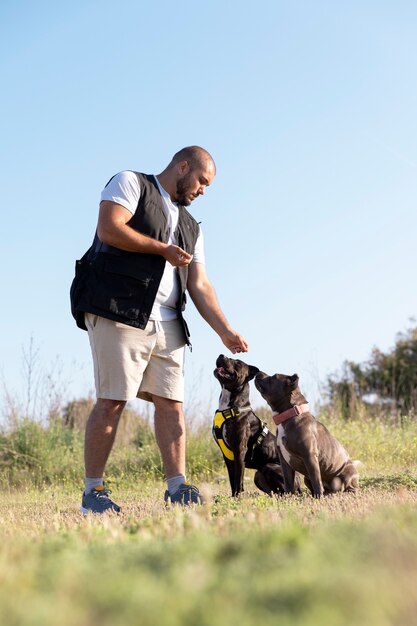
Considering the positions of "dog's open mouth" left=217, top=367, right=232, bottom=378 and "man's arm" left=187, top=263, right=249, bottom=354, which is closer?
"man's arm" left=187, top=263, right=249, bottom=354

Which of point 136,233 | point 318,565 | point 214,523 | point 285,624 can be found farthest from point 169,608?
point 136,233

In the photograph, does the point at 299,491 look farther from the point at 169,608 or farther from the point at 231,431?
the point at 169,608

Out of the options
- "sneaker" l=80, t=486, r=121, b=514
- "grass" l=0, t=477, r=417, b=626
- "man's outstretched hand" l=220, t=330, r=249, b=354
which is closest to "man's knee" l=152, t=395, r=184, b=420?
"man's outstretched hand" l=220, t=330, r=249, b=354

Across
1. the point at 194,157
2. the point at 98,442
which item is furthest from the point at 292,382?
the point at 194,157

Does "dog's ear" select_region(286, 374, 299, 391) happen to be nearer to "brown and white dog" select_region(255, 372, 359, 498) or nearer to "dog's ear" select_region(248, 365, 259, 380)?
"brown and white dog" select_region(255, 372, 359, 498)

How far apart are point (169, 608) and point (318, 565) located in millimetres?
569

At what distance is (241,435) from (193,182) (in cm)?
234

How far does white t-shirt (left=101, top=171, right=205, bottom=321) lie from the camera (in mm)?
6012

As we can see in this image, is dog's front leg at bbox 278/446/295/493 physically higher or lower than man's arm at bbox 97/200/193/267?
lower

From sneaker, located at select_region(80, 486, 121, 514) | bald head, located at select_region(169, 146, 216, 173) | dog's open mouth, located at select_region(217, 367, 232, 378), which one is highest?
bald head, located at select_region(169, 146, 216, 173)

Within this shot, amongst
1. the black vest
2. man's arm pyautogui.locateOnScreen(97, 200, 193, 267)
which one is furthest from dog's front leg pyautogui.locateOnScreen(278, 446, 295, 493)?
man's arm pyautogui.locateOnScreen(97, 200, 193, 267)

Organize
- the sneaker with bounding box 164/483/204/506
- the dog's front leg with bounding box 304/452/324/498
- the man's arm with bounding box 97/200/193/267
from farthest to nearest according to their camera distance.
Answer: the dog's front leg with bounding box 304/452/324/498, the sneaker with bounding box 164/483/204/506, the man's arm with bounding box 97/200/193/267

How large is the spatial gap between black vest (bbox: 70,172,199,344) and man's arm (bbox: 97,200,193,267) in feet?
0.46

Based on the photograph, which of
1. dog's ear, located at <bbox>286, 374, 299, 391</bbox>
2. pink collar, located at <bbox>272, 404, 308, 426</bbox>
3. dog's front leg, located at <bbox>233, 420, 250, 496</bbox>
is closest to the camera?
pink collar, located at <bbox>272, 404, 308, 426</bbox>
